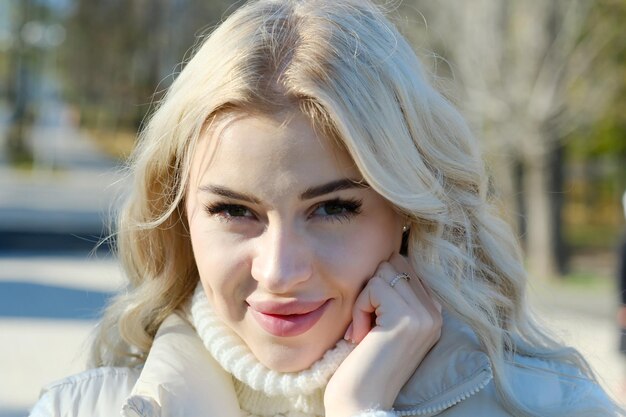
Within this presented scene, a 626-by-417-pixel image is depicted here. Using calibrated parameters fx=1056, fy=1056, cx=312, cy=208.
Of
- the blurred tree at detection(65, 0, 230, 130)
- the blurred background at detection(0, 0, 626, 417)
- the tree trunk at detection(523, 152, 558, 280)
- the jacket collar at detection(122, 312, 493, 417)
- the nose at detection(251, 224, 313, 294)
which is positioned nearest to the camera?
the nose at detection(251, 224, 313, 294)

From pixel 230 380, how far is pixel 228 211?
0.35 m

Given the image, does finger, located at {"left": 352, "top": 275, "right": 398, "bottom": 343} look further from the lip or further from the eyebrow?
the eyebrow

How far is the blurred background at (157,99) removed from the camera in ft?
23.6

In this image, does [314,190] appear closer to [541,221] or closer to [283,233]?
[283,233]

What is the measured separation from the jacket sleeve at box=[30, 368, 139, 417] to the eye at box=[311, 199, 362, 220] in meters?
A: 0.59

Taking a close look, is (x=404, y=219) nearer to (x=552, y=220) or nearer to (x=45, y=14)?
(x=552, y=220)

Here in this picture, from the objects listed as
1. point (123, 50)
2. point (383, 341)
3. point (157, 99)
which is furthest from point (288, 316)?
point (123, 50)

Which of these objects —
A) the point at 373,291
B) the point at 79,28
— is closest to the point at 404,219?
the point at 373,291

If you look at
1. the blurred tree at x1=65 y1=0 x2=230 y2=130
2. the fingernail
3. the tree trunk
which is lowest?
the fingernail

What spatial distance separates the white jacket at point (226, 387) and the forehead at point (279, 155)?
378mm

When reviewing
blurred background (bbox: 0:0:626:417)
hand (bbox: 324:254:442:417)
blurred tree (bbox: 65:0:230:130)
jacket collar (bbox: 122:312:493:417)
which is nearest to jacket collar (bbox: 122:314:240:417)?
jacket collar (bbox: 122:312:493:417)

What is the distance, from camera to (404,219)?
198 centimetres

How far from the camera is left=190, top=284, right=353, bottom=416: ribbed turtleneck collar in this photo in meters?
1.90

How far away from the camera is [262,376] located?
1.92 m
